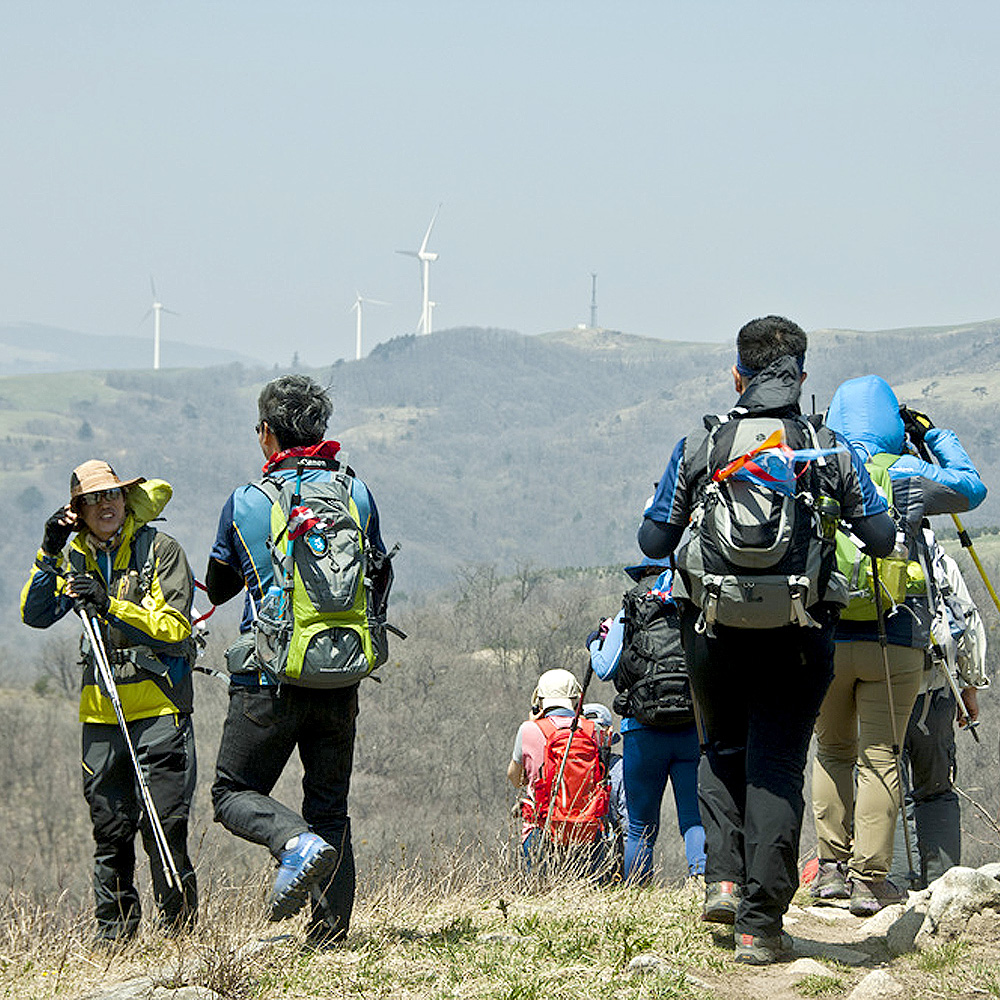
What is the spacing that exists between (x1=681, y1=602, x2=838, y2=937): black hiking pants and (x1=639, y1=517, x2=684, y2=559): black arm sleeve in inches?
7.5

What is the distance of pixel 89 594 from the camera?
4.91 metres

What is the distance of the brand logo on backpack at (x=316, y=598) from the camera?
4.29 metres

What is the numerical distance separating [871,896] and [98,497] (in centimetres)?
296

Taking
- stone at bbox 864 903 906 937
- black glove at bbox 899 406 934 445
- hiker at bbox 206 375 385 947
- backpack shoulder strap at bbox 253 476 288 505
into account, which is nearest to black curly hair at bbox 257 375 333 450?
hiker at bbox 206 375 385 947

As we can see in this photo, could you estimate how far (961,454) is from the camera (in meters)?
5.27

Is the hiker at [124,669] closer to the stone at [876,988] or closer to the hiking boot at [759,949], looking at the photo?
the hiking boot at [759,949]

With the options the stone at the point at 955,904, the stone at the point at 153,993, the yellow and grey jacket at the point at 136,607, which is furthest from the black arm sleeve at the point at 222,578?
the stone at the point at 955,904

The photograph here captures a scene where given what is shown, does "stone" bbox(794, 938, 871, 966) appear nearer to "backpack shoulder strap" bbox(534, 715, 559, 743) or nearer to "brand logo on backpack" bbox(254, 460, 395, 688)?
"brand logo on backpack" bbox(254, 460, 395, 688)

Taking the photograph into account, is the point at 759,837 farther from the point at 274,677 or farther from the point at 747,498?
the point at 274,677

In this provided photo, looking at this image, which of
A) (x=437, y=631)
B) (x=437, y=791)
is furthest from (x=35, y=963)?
(x=437, y=631)

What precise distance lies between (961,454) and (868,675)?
33.4 inches

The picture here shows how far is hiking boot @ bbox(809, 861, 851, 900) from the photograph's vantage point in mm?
5418

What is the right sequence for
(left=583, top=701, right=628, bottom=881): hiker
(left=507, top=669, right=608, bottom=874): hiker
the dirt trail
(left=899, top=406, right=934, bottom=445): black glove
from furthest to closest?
(left=583, top=701, right=628, bottom=881): hiker → (left=507, top=669, right=608, bottom=874): hiker → (left=899, top=406, right=934, bottom=445): black glove → the dirt trail

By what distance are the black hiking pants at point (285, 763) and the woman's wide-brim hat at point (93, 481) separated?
923 millimetres
